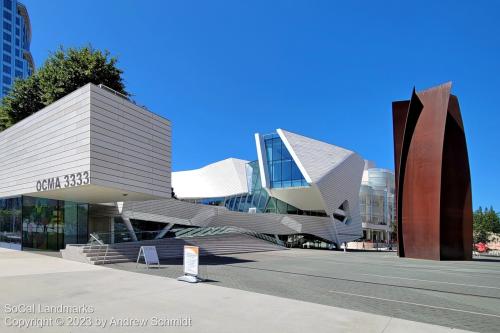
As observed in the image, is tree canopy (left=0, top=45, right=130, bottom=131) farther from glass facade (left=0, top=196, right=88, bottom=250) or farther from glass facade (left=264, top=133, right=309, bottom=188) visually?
glass facade (left=264, top=133, right=309, bottom=188)

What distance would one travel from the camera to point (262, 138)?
4966cm

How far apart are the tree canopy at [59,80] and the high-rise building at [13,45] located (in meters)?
82.3

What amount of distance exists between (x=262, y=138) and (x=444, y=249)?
28035 mm

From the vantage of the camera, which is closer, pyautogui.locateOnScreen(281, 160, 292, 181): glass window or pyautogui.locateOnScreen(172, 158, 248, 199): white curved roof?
pyautogui.locateOnScreen(281, 160, 292, 181): glass window

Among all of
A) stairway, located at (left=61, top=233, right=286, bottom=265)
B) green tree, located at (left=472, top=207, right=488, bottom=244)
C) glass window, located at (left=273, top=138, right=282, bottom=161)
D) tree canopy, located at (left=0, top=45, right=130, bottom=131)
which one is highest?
tree canopy, located at (left=0, top=45, right=130, bottom=131)

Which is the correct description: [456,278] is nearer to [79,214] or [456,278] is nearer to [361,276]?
[361,276]

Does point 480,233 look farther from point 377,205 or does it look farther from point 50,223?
point 50,223

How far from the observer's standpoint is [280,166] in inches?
1889

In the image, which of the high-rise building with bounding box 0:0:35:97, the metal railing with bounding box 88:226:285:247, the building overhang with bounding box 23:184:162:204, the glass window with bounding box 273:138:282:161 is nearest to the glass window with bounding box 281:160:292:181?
the glass window with bounding box 273:138:282:161

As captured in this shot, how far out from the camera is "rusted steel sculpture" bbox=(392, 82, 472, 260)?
995 inches

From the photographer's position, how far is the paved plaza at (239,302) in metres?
6.72

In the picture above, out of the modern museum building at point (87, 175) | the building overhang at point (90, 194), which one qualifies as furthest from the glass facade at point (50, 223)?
the building overhang at point (90, 194)

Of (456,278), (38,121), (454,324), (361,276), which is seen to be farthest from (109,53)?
(454,324)

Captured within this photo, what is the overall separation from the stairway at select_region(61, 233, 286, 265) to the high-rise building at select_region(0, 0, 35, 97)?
9809 centimetres
